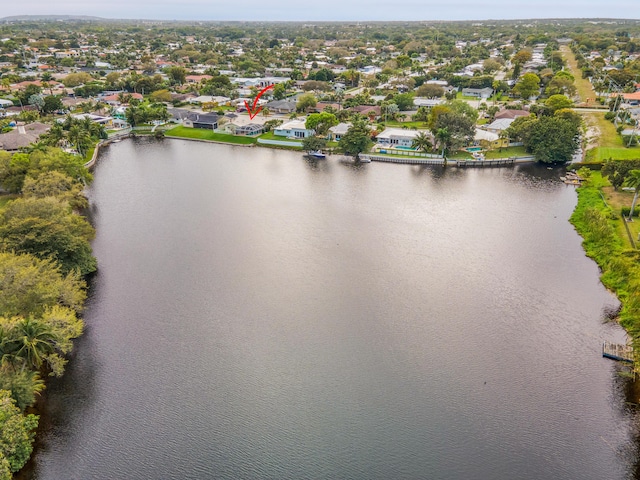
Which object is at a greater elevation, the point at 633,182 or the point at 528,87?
the point at 528,87

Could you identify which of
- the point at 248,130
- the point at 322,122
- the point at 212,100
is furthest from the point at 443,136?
the point at 212,100

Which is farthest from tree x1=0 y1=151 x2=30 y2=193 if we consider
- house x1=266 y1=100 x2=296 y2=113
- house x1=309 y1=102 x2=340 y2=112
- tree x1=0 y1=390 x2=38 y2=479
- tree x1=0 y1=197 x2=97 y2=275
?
house x1=309 y1=102 x2=340 y2=112

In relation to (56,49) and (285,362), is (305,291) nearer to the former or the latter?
(285,362)

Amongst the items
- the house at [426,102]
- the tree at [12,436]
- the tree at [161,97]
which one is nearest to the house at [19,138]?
the tree at [161,97]

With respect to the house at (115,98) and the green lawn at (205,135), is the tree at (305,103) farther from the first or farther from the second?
the house at (115,98)

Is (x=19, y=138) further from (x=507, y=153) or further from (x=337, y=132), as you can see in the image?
(x=507, y=153)

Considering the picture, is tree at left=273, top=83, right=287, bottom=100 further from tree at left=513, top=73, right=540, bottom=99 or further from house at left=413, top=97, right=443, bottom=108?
tree at left=513, top=73, right=540, bottom=99
